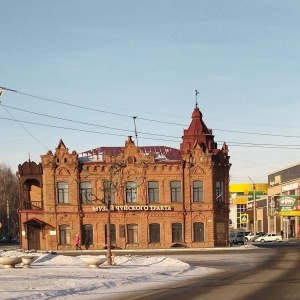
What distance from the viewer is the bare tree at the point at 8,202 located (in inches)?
4705

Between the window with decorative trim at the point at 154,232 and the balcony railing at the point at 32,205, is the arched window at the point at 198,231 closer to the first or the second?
the window with decorative trim at the point at 154,232

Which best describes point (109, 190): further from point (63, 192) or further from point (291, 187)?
point (291, 187)

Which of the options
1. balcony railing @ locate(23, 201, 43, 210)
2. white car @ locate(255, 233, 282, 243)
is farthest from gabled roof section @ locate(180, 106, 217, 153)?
white car @ locate(255, 233, 282, 243)

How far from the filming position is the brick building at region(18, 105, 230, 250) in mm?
67625

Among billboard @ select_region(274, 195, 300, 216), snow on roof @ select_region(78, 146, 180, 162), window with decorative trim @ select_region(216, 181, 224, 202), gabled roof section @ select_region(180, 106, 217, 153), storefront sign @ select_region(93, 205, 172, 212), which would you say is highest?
gabled roof section @ select_region(180, 106, 217, 153)

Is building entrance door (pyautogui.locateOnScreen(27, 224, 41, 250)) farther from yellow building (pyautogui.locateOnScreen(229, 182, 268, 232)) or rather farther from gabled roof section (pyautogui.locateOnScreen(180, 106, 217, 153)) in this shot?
yellow building (pyautogui.locateOnScreen(229, 182, 268, 232))

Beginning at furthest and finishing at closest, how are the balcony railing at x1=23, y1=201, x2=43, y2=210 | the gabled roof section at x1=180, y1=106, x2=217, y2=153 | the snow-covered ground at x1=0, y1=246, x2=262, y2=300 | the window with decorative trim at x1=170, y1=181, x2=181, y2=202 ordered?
1. the gabled roof section at x1=180, y1=106, x2=217, y2=153
2. the balcony railing at x1=23, y1=201, x2=43, y2=210
3. the window with decorative trim at x1=170, y1=181, x2=181, y2=202
4. the snow-covered ground at x1=0, y1=246, x2=262, y2=300

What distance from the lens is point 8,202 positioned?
115 meters

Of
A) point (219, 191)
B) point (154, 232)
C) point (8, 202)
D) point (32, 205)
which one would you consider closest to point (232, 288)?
point (154, 232)

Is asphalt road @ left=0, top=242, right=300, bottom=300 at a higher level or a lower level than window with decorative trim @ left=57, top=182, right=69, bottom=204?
lower

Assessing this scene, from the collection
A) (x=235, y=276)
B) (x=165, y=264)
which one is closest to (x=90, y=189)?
(x=165, y=264)

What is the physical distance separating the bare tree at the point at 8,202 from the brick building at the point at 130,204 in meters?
48.8

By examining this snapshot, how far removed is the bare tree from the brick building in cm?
4878

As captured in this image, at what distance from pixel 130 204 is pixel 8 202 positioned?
174 feet
